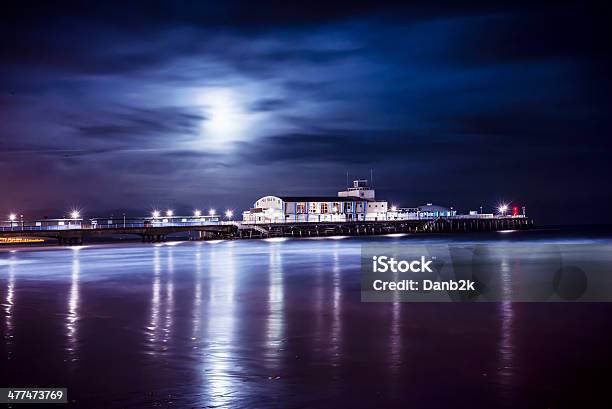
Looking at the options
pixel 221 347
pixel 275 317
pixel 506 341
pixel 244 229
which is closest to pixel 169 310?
pixel 275 317

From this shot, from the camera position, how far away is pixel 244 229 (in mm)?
93250

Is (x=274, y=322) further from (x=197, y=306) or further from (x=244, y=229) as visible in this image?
(x=244, y=229)

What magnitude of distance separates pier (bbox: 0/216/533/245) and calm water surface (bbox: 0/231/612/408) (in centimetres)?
5165

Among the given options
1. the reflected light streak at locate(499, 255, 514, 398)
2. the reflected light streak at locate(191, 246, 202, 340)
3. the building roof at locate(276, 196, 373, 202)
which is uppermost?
the building roof at locate(276, 196, 373, 202)

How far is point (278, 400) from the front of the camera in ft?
32.8

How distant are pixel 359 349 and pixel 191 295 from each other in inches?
465

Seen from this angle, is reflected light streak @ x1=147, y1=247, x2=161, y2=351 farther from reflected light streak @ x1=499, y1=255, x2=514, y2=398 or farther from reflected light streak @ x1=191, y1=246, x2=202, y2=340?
reflected light streak @ x1=499, y1=255, x2=514, y2=398

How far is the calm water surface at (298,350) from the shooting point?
406 inches

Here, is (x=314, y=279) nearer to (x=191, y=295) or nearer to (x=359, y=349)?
(x=191, y=295)

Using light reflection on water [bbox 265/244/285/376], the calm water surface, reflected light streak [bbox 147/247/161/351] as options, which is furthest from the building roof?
the calm water surface

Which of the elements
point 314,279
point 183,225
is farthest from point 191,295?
point 183,225

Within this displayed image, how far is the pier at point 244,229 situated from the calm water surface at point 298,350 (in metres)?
51.7

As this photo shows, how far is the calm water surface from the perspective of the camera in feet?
33.9

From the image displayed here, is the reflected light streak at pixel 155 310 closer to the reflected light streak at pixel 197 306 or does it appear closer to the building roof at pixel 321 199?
the reflected light streak at pixel 197 306
